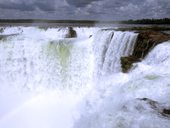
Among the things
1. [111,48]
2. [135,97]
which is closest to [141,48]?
[111,48]

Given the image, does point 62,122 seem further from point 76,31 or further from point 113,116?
point 76,31

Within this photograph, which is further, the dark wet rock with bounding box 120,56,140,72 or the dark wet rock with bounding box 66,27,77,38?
the dark wet rock with bounding box 66,27,77,38

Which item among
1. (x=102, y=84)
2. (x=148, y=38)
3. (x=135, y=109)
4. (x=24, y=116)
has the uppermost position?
(x=148, y=38)

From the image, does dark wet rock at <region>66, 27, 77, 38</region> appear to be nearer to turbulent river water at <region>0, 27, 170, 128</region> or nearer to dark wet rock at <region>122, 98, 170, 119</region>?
turbulent river water at <region>0, 27, 170, 128</region>

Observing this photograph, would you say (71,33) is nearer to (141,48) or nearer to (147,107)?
(141,48)

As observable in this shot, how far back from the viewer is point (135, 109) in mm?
8383

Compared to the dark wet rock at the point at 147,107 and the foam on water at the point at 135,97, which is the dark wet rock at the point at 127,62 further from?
the dark wet rock at the point at 147,107

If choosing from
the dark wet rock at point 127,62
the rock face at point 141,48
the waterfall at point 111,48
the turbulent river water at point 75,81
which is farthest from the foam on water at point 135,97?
the waterfall at point 111,48

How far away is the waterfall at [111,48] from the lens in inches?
577

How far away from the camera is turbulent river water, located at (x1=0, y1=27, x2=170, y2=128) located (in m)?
9.97

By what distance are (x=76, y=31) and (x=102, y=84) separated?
16.6m

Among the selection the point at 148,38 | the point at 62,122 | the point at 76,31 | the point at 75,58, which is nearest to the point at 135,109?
the point at 62,122

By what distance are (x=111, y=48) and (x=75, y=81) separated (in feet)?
8.70

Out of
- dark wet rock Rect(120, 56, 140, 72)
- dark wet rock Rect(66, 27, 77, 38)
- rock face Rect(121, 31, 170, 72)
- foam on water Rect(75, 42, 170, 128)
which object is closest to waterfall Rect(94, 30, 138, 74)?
rock face Rect(121, 31, 170, 72)
